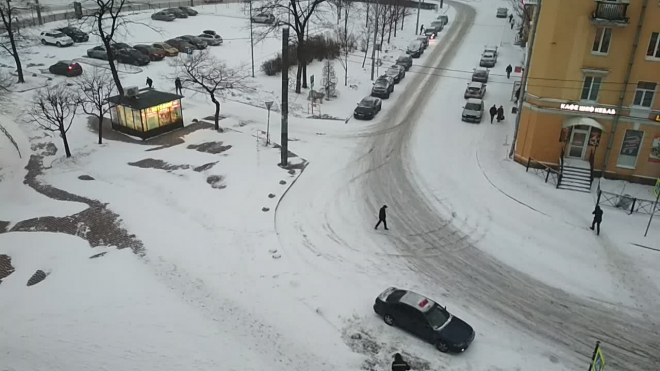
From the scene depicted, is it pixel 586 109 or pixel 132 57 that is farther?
pixel 132 57

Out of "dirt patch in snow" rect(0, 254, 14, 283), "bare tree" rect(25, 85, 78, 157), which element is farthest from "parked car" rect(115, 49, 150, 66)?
"dirt patch in snow" rect(0, 254, 14, 283)

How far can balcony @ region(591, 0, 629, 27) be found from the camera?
24406 mm

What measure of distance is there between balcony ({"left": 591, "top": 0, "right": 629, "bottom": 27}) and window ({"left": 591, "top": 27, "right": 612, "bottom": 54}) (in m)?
0.69

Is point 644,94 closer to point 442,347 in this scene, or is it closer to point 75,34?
point 442,347

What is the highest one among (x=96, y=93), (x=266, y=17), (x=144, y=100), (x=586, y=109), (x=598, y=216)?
(x=266, y=17)

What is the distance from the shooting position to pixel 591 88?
26.5m

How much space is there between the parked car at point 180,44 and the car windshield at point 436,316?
41.5m

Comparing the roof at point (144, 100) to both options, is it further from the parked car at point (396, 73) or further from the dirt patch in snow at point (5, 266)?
the parked car at point (396, 73)

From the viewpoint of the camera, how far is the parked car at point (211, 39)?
5328 cm

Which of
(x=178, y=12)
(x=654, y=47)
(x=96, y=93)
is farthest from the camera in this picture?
(x=178, y=12)

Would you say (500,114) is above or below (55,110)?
below

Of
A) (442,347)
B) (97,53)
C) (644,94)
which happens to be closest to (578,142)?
(644,94)

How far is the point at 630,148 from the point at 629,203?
12.7 ft

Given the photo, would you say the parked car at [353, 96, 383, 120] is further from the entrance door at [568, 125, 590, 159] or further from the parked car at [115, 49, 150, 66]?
the parked car at [115, 49, 150, 66]
